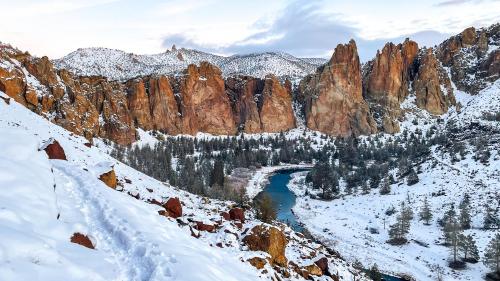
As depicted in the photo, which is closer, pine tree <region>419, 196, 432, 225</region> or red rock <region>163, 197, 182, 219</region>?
red rock <region>163, 197, 182, 219</region>

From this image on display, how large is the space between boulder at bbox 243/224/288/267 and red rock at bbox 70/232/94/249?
10.4 metres

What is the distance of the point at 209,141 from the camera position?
19762 centimetres

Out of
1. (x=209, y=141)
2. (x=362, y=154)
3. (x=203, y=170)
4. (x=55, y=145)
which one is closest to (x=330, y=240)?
(x=55, y=145)

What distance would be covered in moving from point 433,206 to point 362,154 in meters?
77.1

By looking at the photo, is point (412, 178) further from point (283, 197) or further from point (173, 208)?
point (173, 208)

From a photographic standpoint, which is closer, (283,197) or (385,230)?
(385,230)

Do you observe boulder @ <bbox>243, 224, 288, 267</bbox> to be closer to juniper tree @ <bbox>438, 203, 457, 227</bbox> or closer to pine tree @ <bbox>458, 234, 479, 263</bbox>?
pine tree @ <bbox>458, 234, 479, 263</bbox>

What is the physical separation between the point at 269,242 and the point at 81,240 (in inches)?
451

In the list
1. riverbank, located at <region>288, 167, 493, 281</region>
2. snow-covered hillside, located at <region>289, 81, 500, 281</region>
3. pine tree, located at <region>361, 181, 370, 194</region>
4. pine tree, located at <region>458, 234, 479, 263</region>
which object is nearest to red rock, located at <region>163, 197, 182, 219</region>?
riverbank, located at <region>288, 167, 493, 281</region>

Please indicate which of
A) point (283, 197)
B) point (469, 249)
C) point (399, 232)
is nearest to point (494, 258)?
point (469, 249)

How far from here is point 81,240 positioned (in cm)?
1599

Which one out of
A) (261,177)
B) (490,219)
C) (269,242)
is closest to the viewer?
(269,242)

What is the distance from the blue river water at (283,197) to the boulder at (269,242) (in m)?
39.3

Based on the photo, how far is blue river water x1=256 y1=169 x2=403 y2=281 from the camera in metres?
83.9
